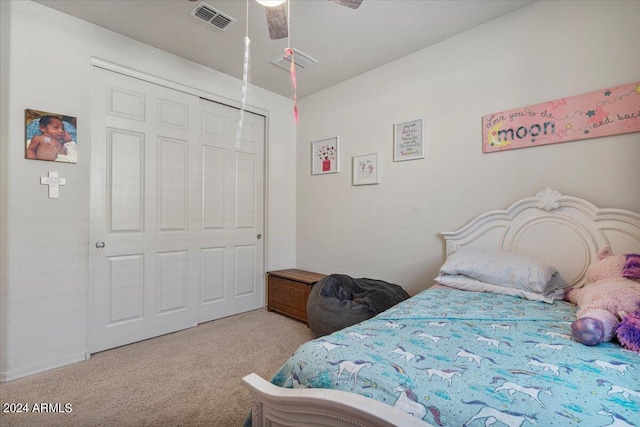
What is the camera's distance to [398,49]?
2.62m

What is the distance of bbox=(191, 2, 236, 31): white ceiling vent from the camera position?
2.08 m

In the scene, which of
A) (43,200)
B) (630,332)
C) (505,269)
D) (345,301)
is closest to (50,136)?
(43,200)

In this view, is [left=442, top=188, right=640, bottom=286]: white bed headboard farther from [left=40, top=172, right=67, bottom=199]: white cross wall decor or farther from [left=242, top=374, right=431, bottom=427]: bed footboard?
[left=40, top=172, right=67, bottom=199]: white cross wall decor

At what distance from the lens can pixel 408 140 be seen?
2.70 metres

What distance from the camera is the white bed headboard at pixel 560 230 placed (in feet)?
5.58

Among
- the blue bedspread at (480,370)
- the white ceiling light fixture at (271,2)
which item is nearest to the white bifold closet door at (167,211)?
the white ceiling light fixture at (271,2)

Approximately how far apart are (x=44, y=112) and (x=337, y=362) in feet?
8.65

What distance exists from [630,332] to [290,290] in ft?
8.47

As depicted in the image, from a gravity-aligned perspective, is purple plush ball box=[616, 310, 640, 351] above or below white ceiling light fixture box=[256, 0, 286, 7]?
below

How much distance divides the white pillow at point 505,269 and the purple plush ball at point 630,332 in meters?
0.59

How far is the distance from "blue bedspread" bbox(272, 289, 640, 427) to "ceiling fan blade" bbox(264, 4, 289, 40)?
166cm

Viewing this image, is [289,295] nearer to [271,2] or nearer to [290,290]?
[290,290]

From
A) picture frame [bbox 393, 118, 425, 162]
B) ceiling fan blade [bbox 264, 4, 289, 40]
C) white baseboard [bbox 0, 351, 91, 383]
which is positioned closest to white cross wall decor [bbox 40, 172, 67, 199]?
white baseboard [bbox 0, 351, 91, 383]

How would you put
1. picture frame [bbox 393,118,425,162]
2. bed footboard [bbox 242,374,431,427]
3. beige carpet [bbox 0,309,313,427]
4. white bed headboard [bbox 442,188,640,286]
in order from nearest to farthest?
bed footboard [bbox 242,374,431,427] → beige carpet [bbox 0,309,313,427] → white bed headboard [bbox 442,188,640,286] → picture frame [bbox 393,118,425,162]
